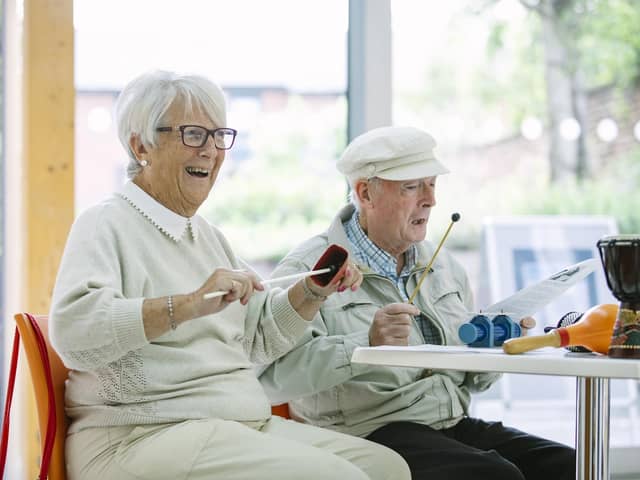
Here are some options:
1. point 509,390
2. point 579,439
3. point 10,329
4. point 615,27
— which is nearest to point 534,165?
point 615,27

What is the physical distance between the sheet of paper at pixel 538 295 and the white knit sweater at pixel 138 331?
0.58m

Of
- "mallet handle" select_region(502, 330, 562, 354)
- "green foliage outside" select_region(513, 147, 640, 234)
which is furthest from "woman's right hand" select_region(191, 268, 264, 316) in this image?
"green foliage outside" select_region(513, 147, 640, 234)

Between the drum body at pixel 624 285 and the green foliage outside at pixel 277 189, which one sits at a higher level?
the green foliage outside at pixel 277 189

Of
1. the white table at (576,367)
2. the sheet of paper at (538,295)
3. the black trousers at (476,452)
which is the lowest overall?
the black trousers at (476,452)

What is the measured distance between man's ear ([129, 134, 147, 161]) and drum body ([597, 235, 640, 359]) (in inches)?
39.1

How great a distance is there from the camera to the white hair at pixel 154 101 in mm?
2051

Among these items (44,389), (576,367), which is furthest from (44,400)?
(576,367)

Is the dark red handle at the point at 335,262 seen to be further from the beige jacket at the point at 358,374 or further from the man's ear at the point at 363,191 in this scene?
the man's ear at the point at 363,191

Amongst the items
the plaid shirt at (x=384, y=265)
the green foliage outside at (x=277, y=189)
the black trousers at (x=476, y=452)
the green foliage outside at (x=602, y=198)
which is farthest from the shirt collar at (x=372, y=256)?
the green foliage outside at (x=602, y=198)

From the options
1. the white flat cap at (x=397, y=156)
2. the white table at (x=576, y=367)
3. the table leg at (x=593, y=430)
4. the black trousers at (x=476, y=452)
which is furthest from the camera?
the white flat cap at (x=397, y=156)

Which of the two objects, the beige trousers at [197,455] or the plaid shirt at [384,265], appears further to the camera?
the plaid shirt at [384,265]

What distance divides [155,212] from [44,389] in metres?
0.43

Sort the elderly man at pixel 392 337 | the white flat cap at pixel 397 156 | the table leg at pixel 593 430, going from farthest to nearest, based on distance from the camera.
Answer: the white flat cap at pixel 397 156
the elderly man at pixel 392 337
the table leg at pixel 593 430

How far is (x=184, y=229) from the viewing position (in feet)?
6.84
